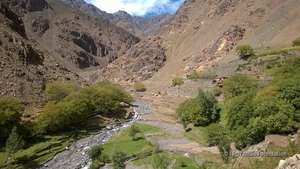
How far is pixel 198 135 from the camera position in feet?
237

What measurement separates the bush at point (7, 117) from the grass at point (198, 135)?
30.1m

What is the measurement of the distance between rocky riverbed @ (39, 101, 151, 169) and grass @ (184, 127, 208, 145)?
15405 millimetres

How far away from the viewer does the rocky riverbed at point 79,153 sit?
61.8 m

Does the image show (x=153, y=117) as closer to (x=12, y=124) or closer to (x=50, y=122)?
(x=50, y=122)

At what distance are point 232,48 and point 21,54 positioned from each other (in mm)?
91378

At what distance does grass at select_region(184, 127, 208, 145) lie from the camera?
67.9m

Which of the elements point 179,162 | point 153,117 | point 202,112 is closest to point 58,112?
point 153,117

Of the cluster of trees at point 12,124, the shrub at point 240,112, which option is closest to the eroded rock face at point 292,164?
the shrub at point 240,112

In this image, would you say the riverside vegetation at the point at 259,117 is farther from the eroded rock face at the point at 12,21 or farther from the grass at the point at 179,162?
the eroded rock face at the point at 12,21

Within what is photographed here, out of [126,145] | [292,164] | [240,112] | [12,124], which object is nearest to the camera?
[292,164]

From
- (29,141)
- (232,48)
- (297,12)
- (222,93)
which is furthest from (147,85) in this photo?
(29,141)

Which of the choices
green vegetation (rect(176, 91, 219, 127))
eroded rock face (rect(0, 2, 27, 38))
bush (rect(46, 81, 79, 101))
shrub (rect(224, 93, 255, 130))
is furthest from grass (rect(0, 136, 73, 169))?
eroded rock face (rect(0, 2, 27, 38))

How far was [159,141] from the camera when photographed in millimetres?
71438

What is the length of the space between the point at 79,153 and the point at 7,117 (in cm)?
1403
